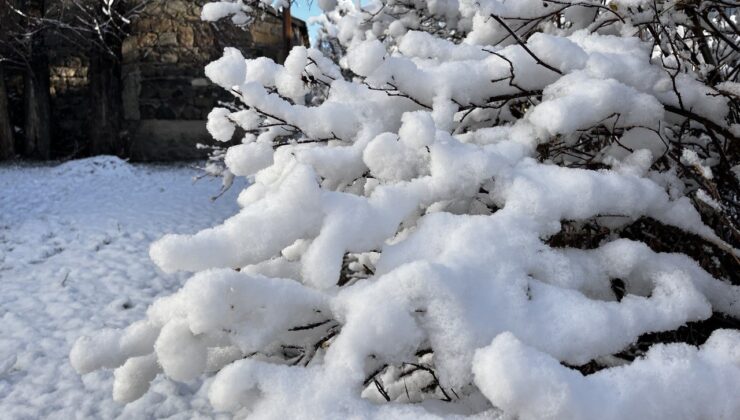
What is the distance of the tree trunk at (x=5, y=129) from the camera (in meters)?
10.8

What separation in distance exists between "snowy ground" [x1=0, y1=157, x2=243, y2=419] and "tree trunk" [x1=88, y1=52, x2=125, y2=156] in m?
0.94

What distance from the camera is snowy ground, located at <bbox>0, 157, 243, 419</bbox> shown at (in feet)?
11.5

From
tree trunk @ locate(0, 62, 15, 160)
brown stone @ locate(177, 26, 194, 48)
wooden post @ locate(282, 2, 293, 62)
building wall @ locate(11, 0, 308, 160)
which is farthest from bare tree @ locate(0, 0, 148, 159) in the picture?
wooden post @ locate(282, 2, 293, 62)

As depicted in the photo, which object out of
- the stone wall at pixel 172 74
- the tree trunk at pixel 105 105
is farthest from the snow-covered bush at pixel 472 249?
the tree trunk at pixel 105 105

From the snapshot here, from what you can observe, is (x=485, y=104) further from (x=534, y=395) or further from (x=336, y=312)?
(x=534, y=395)

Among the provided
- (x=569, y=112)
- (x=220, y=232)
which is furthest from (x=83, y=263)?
(x=569, y=112)

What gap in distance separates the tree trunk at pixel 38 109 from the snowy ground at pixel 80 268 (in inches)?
50.8

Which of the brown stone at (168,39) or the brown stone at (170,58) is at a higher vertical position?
the brown stone at (168,39)

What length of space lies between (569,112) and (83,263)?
17.5 feet

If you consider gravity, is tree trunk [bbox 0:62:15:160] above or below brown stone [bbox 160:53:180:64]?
below

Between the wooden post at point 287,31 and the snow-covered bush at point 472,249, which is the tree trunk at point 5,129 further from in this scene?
the snow-covered bush at point 472,249

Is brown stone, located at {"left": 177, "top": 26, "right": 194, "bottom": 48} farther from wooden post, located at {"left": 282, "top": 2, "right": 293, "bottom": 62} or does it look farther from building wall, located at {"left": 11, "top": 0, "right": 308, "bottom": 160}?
wooden post, located at {"left": 282, "top": 2, "right": 293, "bottom": 62}

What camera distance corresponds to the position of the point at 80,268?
549 centimetres

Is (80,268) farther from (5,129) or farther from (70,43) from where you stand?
(70,43)
